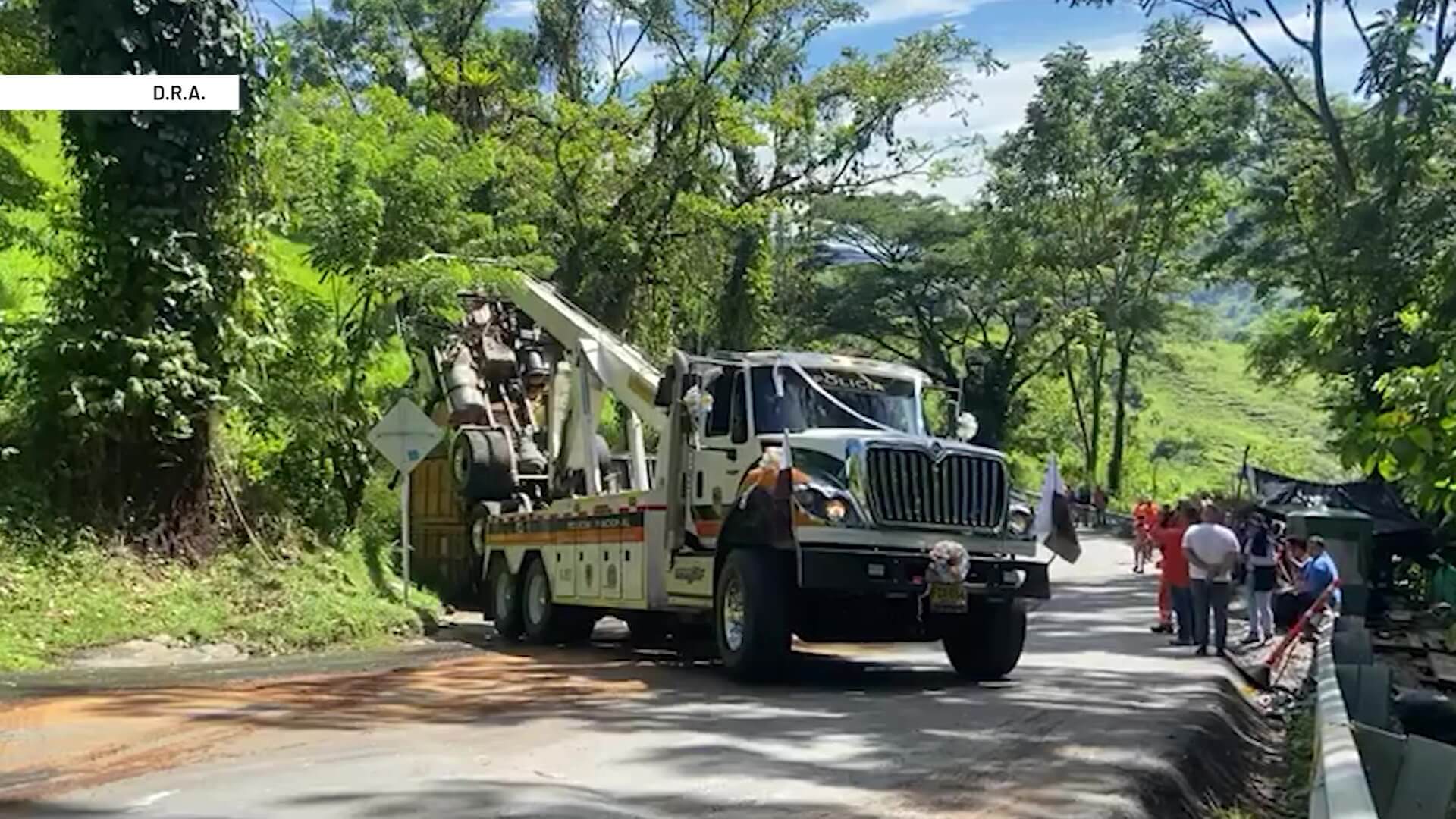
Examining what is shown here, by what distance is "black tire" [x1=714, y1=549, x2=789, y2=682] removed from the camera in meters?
12.9

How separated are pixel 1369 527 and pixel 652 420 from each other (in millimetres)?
7604

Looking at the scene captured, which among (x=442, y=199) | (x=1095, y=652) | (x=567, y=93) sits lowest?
(x=1095, y=652)

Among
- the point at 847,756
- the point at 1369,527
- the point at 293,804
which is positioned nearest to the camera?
the point at 293,804

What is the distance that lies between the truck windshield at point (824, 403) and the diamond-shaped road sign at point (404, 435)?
5972 mm

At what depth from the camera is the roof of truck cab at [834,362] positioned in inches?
565

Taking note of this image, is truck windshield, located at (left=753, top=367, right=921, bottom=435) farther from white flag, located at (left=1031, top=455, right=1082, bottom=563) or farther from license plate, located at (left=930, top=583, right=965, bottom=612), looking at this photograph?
license plate, located at (left=930, top=583, right=965, bottom=612)

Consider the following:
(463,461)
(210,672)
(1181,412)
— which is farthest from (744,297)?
(1181,412)

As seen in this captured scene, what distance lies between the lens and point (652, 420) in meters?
16.6

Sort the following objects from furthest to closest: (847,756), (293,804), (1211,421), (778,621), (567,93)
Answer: (1211,421)
(567,93)
(778,621)
(847,756)
(293,804)

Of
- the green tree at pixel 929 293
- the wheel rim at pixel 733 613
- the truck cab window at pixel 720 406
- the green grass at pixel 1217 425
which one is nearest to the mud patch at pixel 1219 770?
the wheel rim at pixel 733 613

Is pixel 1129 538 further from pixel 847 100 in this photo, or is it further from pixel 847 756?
pixel 847 756

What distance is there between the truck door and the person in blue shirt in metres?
7.08

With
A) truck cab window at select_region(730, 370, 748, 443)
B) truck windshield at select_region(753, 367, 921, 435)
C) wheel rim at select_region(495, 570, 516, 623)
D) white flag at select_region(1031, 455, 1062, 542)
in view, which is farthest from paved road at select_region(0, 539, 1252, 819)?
wheel rim at select_region(495, 570, 516, 623)

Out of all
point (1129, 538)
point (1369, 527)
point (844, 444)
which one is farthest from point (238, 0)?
point (1129, 538)
